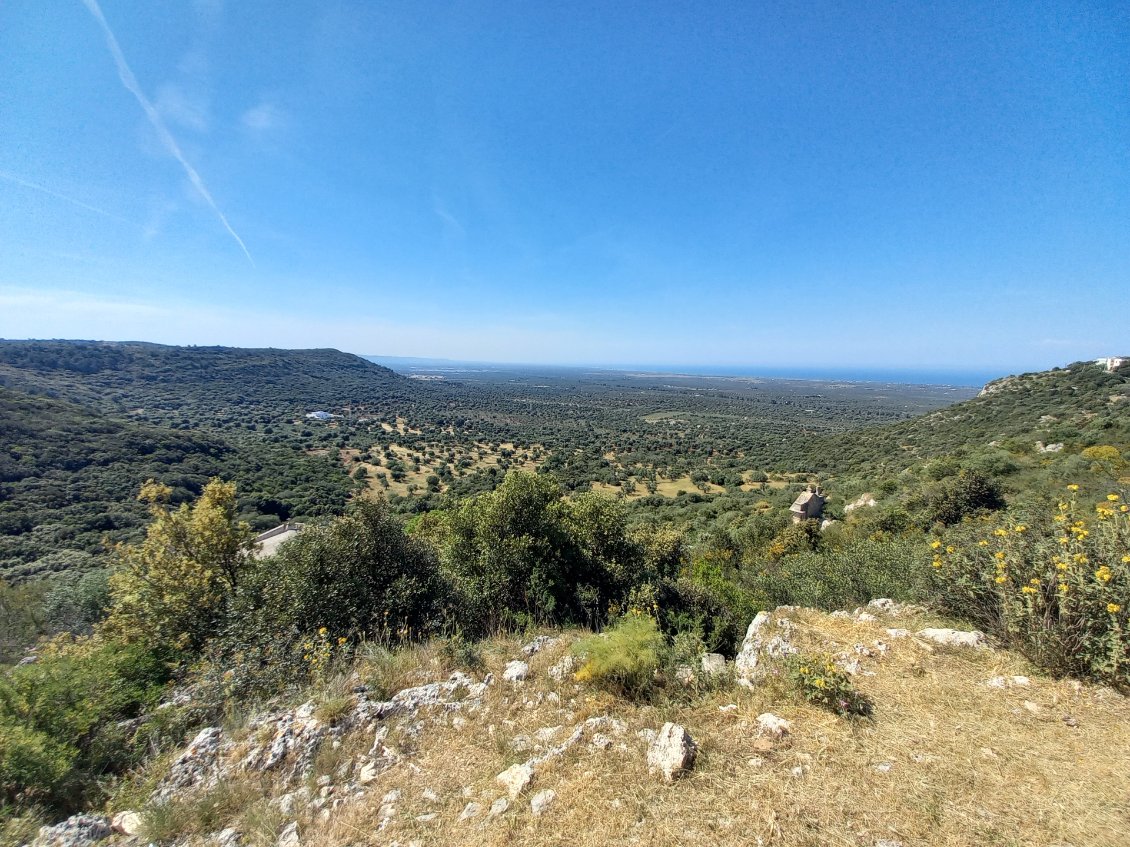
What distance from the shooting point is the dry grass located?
119 inches

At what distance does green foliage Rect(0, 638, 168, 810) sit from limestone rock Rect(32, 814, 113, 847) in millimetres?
757

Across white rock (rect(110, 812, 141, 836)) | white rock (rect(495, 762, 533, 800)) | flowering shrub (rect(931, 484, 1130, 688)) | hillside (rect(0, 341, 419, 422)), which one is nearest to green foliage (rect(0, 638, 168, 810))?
white rock (rect(110, 812, 141, 836))

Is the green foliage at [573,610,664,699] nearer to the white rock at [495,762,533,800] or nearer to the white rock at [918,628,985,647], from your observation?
the white rock at [495,762,533,800]

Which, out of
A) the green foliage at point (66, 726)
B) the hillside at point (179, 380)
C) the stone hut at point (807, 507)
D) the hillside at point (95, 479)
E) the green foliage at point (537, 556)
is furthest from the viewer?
the hillside at point (179, 380)

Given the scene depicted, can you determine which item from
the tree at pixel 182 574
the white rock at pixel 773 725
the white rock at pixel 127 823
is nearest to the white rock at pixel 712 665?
the white rock at pixel 773 725

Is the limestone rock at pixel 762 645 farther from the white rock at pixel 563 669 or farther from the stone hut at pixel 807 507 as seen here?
the stone hut at pixel 807 507

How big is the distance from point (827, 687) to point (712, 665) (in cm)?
155

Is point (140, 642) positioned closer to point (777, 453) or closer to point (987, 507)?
point (987, 507)

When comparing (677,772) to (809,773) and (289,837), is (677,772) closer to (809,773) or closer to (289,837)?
(809,773)

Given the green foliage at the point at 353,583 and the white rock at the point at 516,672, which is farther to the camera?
the green foliage at the point at 353,583

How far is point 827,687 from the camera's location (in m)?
4.22

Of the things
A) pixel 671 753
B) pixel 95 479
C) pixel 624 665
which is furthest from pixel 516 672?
pixel 95 479

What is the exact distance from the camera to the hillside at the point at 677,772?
309 cm

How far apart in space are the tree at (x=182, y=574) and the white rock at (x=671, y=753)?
29.1 ft
